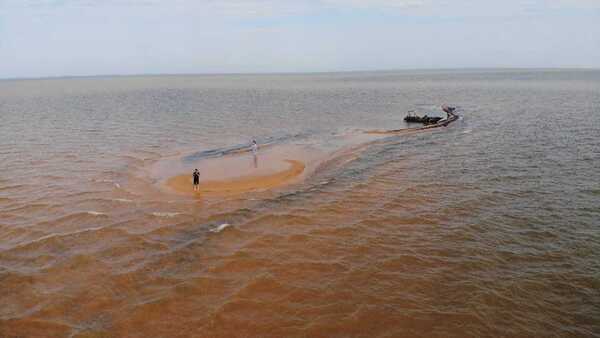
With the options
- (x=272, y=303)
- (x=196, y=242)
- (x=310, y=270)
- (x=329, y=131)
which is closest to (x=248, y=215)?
(x=196, y=242)

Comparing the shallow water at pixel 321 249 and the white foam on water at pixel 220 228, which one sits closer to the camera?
the shallow water at pixel 321 249

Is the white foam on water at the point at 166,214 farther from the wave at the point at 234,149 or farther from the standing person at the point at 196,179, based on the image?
the wave at the point at 234,149

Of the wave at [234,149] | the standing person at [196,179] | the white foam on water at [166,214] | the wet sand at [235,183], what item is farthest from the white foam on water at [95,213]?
the wave at [234,149]

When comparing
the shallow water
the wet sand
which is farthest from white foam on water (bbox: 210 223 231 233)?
the wet sand

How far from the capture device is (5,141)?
42281 millimetres

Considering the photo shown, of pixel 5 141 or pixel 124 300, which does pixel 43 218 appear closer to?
pixel 124 300

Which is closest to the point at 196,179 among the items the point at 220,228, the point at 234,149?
the point at 220,228

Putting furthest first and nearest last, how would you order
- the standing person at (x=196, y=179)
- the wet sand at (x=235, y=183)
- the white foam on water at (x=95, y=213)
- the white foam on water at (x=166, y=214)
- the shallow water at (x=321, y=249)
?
1. the wet sand at (x=235, y=183)
2. the standing person at (x=196, y=179)
3. the white foam on water at (x=95, y=213)
4. the white foam on water at (x=166, y=214)
5. the shallow water at (x=321, y=249)

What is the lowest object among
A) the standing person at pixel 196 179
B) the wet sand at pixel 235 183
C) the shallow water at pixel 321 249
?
the shallow water at pixel 321 249

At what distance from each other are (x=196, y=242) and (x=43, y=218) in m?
9.82

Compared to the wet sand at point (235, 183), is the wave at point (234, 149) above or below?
above

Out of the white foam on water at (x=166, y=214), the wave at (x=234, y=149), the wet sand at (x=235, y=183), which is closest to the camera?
the white foam on water at (x=166, y=214)

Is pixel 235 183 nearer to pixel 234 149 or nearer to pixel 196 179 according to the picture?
pixel 196 179

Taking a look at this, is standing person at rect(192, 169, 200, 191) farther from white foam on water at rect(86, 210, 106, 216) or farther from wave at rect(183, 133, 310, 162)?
wave at rect(183, 133, 310, 162)
